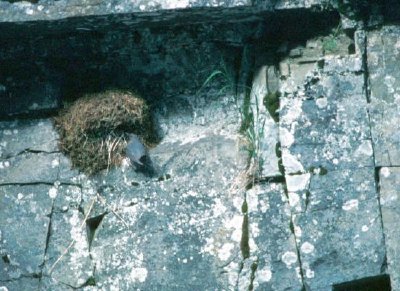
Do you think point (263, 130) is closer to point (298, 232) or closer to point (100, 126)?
point (298, 232)

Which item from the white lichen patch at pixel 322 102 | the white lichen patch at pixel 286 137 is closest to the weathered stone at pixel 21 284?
the white lichen patch at pixel 286 137

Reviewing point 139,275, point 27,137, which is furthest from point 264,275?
point 27,137

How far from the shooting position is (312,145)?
2.67m

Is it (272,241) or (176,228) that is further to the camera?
(176,228)

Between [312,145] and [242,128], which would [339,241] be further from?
[242,128]

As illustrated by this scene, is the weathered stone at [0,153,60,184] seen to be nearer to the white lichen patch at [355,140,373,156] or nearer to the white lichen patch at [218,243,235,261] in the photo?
the white lichen patch at [218,243,235,261]

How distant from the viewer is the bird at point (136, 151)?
2832mm

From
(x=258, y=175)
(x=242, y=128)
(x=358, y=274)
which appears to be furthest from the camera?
(x=242, y=128)

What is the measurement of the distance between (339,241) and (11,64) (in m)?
2.19

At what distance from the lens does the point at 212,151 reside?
292 centimetres

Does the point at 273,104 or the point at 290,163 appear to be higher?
the point at 273,104

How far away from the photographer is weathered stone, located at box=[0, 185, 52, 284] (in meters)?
2.80

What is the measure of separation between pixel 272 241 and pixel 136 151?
942 millimetres

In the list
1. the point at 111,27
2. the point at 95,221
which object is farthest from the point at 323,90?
the point at 95,221
